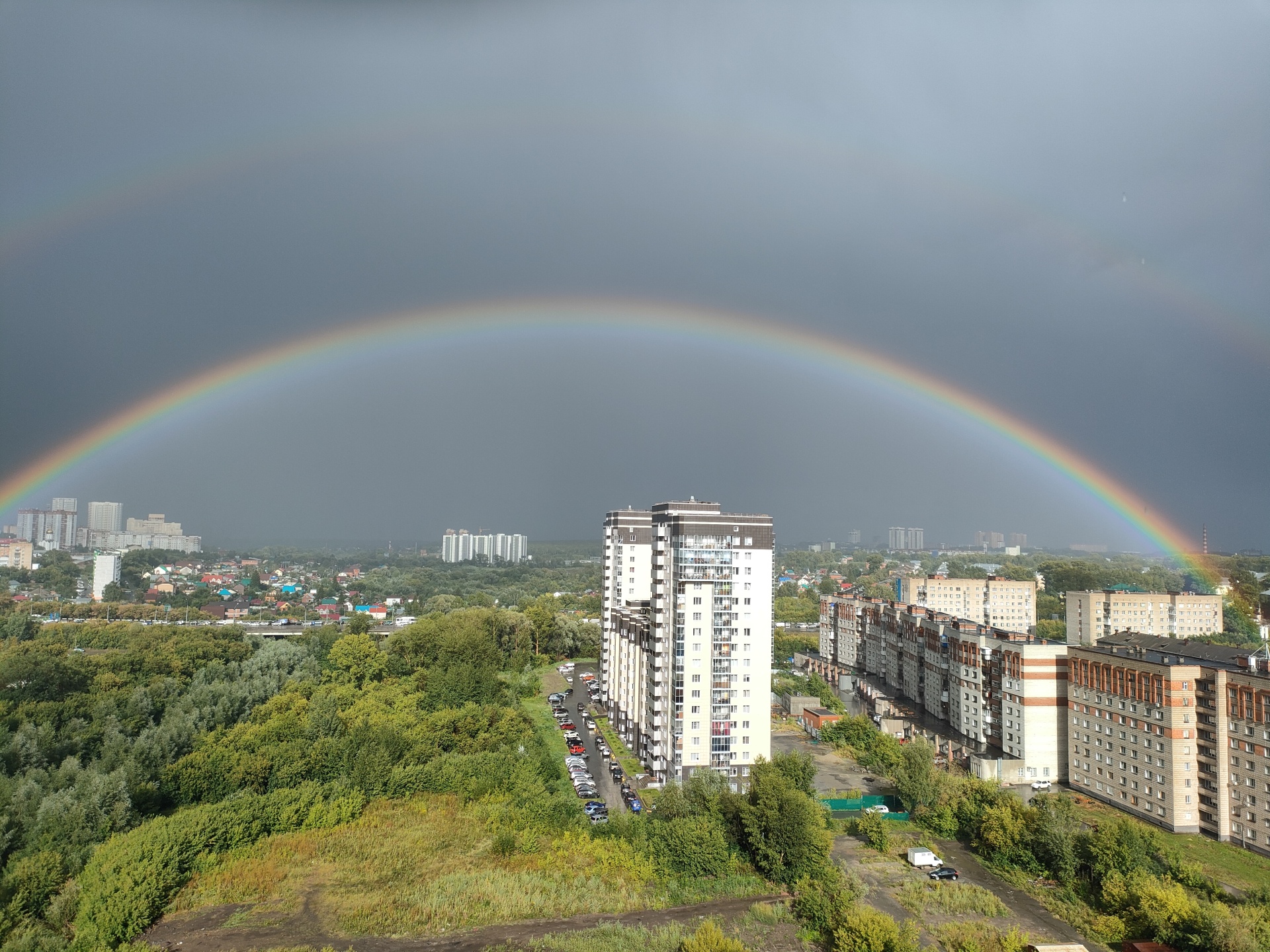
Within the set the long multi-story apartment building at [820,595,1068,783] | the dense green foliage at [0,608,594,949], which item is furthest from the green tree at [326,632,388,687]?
the long multi-story apartment building at [820,595,1068,783]

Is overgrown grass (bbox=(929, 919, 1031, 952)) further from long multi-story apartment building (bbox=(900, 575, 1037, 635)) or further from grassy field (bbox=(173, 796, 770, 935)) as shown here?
long multi-story apartment building (bbox=(900, 575, 1037, 635))

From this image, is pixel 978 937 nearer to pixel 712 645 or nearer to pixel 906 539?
pixel 712 645

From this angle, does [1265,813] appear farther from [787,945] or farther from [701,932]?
[701,932]

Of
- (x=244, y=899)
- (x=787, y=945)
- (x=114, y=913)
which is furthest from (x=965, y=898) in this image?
(x=114, y=913)

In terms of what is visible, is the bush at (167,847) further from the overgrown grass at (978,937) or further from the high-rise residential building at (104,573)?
the high-rise residential building at (104,573)

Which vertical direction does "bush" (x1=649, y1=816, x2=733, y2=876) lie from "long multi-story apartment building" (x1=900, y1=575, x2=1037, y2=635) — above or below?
below

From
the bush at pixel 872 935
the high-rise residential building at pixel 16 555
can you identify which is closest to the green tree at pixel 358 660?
the bush at pixel 872 935
